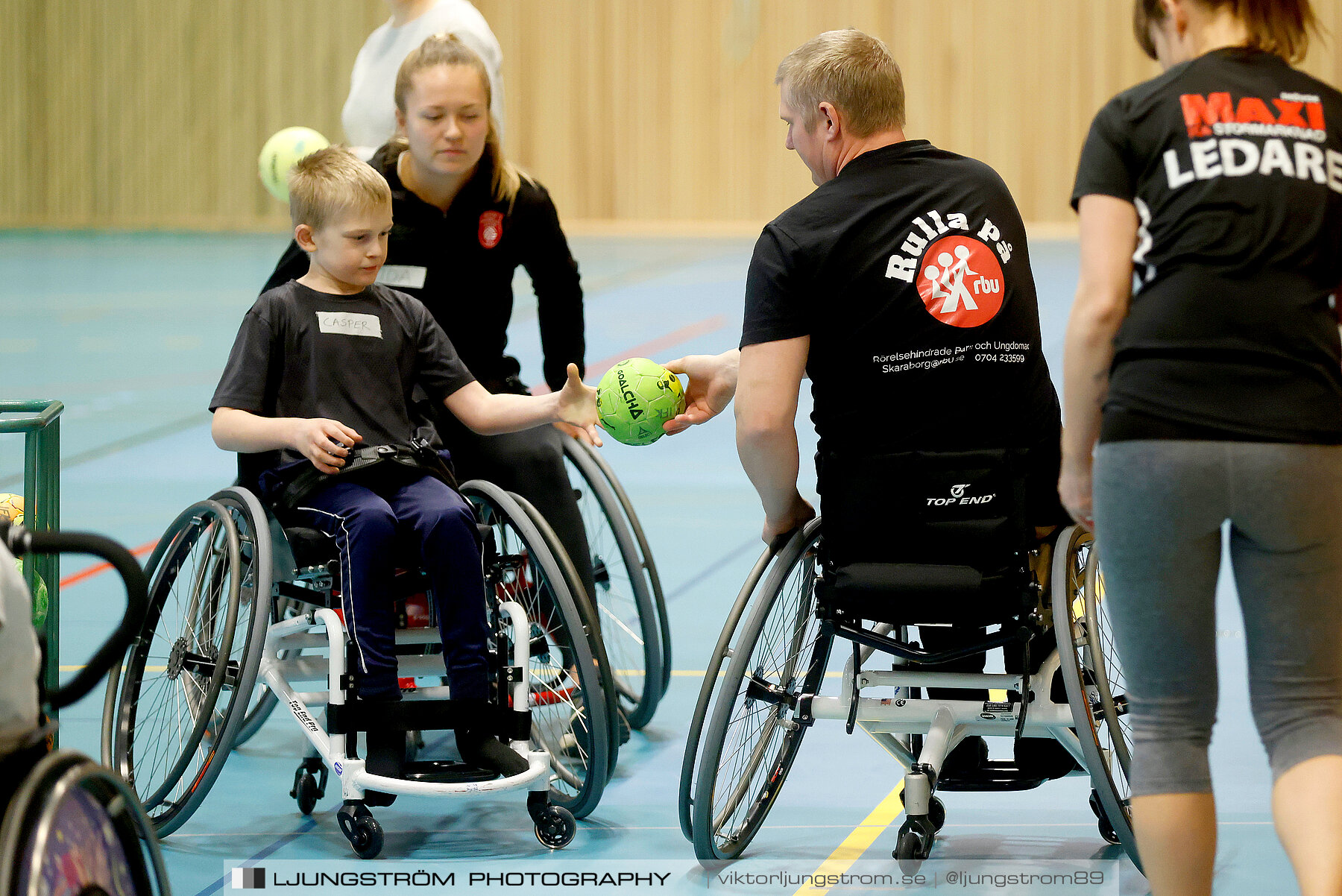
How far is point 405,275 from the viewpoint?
10.5 ft

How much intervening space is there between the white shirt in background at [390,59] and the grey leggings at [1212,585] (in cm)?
262

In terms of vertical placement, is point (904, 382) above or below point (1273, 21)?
below

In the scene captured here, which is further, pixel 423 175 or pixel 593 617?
pixel 423 175

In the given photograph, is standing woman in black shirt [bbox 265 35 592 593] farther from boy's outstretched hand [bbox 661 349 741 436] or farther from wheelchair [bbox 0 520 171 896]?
wheelchair [bbox 0 520 171 896]

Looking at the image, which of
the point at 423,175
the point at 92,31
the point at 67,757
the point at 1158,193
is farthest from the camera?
the point at 92,31

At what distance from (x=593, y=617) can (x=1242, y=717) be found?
5.06 ft

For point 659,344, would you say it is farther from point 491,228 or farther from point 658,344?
point 491,228

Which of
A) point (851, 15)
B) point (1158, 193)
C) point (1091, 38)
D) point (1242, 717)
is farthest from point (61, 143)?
point (1158, 193)

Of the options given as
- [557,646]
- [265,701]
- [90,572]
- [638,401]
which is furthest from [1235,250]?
[90,572]

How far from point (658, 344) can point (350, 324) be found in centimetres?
528

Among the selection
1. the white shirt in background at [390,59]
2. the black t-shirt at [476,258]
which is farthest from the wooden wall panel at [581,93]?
the black t-shirt at [476,258]

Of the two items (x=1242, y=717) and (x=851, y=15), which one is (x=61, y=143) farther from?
(x=1242, y=717)

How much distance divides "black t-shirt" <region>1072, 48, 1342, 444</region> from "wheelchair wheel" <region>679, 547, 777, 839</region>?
81 cm

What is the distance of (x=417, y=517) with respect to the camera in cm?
261
